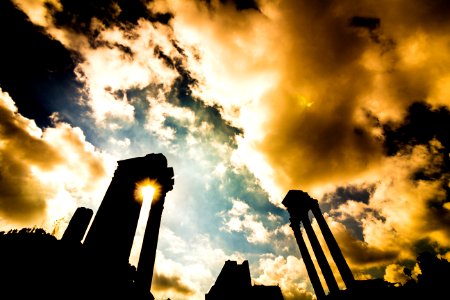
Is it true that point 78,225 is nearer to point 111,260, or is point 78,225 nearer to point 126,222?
point 126,222

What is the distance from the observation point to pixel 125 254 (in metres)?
8.85

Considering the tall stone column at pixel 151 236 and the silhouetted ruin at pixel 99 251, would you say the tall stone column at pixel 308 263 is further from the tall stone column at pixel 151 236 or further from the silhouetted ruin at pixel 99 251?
the silhouetted ruin at pixel 99 251

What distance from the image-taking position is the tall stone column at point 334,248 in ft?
54.9

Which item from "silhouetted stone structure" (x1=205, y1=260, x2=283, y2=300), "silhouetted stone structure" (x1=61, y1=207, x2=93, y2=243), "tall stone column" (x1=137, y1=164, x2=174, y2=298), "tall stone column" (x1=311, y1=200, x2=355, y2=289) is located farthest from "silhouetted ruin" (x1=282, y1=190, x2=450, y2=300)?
"silhouetted stone structure" (x1=61, y1=207, x2=93, y2=243)

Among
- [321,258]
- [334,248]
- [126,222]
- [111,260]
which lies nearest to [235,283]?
[321,258]

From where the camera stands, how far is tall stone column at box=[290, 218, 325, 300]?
18344mm

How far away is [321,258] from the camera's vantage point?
18953 millimetres

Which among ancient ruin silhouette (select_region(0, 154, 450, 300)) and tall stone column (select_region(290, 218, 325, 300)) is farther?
tall stone column (select_region(290, 218, 325, 300))

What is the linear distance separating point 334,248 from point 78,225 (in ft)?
59.5

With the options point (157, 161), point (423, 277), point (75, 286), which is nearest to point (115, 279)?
point (75, 286)

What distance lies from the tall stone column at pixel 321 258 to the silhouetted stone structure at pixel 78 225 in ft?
55.8

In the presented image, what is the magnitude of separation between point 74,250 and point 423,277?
28785 mm

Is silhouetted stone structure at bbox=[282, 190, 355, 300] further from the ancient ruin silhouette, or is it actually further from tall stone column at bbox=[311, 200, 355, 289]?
the ancient ruin silhouette

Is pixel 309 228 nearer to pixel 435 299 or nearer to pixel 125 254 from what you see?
pixel 435 299
